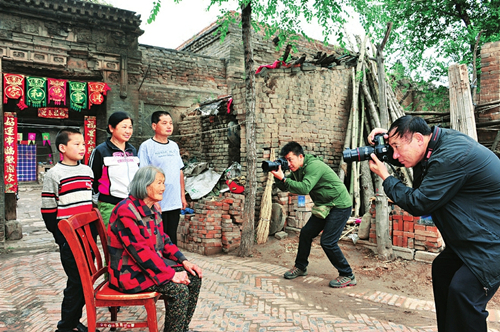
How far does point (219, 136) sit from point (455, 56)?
9063mm

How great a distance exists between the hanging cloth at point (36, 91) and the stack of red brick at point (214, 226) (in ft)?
13.6

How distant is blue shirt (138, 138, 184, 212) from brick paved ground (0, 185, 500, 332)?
1.05 meters

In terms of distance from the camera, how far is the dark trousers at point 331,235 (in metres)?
3.64

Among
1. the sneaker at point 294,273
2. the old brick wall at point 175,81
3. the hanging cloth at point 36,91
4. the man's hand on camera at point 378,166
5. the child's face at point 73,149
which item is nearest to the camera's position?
the man's hand on camera at point 378,166

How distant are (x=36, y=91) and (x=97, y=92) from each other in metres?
1.20

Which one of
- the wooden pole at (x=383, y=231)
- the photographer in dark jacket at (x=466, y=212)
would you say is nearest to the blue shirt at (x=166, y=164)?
the photographer in dark jacket at (x=466, y=212)

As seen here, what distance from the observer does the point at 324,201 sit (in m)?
3.77

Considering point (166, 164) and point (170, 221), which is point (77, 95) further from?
point (170, 221)

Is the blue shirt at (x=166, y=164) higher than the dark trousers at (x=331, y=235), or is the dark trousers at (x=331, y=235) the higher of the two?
the blue shirt at (x=166, y=164)

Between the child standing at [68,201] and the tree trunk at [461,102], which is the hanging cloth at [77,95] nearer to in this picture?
the child standing at [68,201]

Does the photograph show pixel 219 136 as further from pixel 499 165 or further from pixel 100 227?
pixel 499 165

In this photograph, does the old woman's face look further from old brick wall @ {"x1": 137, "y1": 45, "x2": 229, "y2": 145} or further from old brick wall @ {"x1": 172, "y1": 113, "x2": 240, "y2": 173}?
old brick wall @ {"x1": 137, "y1": 45, "x2": 229, "y2": 145}

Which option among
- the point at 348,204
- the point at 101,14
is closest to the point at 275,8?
the point at 348,204

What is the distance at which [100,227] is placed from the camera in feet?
8.15
